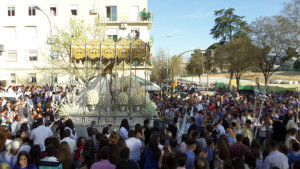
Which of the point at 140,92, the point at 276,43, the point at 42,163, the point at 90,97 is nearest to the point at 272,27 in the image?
the point at 276,43

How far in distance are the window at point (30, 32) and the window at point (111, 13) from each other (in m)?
9.39

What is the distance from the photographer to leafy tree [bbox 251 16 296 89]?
23500mm

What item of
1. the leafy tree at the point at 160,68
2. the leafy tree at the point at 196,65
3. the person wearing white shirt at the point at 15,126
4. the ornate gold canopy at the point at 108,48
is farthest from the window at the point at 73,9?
the person wearing white shirt at the point at 15,126

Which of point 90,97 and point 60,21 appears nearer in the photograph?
point 90,97

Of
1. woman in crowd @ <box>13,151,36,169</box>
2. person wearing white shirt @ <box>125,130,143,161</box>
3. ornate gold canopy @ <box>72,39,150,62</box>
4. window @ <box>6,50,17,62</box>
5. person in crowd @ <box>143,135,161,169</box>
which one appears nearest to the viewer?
woman in crowd @ <box>13,151,36,169</box>

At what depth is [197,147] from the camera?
16.0 feet

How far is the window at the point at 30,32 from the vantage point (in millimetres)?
31156

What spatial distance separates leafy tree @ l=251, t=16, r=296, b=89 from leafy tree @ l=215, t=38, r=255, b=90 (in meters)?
1.08

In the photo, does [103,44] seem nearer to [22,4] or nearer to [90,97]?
[90,97]

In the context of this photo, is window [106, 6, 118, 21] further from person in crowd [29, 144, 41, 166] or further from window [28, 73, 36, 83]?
person in crowd [29, 144, 41, 166]

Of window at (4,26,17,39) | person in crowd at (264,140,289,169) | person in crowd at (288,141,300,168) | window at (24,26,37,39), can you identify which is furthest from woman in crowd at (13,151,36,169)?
window at (4,26,17,39)

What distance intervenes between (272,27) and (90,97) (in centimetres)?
2150

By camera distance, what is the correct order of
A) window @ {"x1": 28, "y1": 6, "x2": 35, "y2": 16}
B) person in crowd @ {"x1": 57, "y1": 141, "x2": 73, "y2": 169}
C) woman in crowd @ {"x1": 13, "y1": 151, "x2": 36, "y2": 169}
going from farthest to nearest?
window @ {"x1": 28, "y1": 6, "x2": 35, "y2": 16} → person in crowd @ {"x1": 57, "y1": 141, "x2": 73, "y2": 169} → woman in crowd @ {"x1": 13, "y1": 151, "x2": 36, "y2": 169}

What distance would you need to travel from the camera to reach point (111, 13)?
32.2 m
